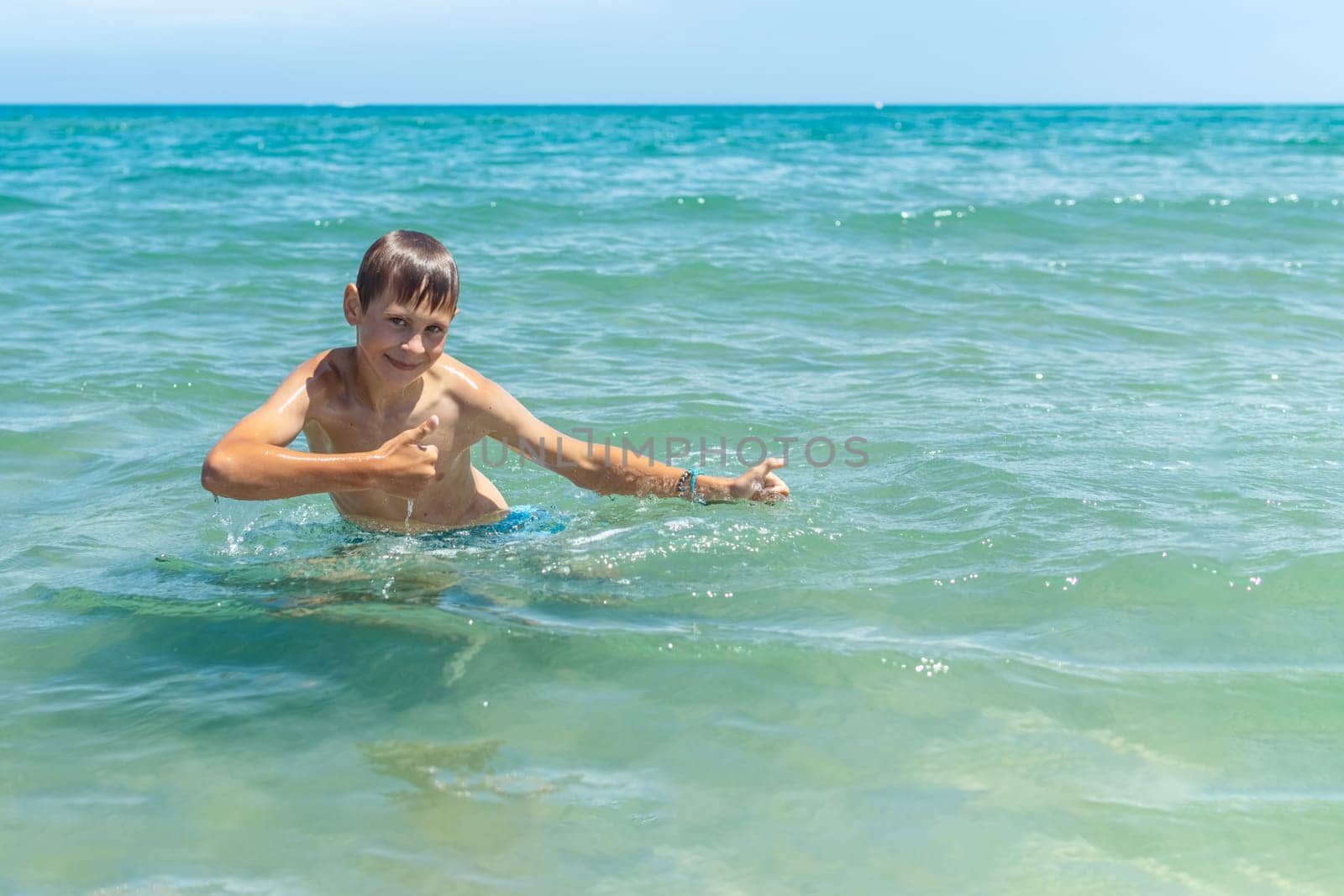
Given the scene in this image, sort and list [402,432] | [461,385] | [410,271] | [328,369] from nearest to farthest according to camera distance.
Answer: [402,432] → [410,271] → [328,369] → [461,385]

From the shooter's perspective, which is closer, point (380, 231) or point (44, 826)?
point (44, 826)

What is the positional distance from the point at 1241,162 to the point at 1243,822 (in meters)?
22.6

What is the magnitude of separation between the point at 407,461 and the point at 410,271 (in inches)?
24.7

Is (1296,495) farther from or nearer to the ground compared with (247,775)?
farther from the ground

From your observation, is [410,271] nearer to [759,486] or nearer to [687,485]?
[687,485]

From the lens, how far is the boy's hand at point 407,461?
3018 millimetres

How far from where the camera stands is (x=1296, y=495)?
4336 millimetres

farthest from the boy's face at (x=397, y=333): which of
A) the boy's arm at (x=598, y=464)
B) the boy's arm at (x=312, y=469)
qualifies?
the boy's arm at (x=312, y=469)

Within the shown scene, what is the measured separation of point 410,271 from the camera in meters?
3.36

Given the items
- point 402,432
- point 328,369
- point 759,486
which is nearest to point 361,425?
point 328,369

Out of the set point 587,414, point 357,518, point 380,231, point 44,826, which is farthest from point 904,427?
point 380,231

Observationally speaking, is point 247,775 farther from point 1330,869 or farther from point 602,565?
point 1330,869

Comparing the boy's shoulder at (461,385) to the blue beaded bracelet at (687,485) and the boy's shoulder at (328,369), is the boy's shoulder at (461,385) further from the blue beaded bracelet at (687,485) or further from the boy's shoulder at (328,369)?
the blue beaded bracelet at (687,485)

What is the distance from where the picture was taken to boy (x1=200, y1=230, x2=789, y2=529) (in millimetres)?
3057
